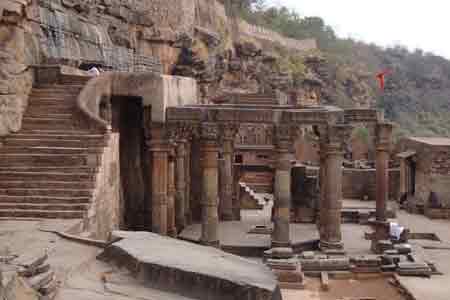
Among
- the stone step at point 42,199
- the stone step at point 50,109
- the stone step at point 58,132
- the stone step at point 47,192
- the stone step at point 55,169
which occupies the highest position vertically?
the stone step at point 50,109

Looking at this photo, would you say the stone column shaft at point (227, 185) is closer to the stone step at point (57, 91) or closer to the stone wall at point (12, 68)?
the stone step at point (57, 91)

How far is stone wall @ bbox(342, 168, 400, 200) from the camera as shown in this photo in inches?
1177

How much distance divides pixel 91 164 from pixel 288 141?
5.06 meters

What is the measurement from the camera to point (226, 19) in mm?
43688

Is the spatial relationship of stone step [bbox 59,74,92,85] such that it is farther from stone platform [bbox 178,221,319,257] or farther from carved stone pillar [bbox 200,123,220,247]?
stone platform [bbox 178,221,319,257]

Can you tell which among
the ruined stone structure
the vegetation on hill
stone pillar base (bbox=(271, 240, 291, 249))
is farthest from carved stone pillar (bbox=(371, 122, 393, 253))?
the vegetation on hill

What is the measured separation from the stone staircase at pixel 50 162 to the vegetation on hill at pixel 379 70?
39949 millimetres

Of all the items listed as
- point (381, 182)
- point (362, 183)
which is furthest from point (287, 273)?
point (362, 183)

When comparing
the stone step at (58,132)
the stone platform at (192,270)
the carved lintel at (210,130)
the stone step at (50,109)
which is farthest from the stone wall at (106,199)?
the stone platform at (192,270)

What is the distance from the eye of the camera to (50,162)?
1311cm

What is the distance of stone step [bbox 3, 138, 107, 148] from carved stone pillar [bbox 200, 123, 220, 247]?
2875 millimetres

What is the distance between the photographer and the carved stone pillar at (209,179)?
15219 mm

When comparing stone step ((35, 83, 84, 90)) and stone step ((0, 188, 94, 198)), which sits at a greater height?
stone step ((35, 83, 84, 90))

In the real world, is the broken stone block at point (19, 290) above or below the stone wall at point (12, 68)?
below
